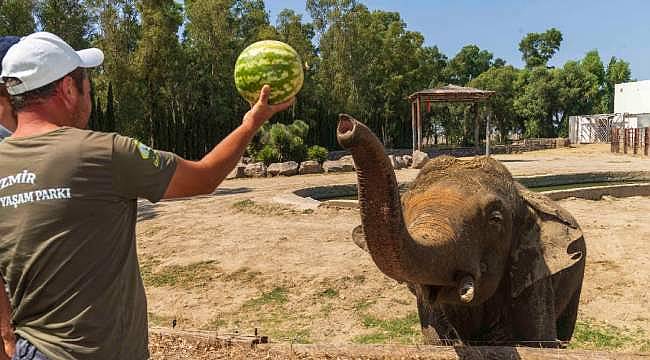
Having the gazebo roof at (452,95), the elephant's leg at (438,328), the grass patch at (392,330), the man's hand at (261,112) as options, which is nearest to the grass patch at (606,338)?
the grass patch at (392,330)

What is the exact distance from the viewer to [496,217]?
355cm

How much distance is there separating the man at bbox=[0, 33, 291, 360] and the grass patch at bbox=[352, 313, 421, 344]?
3.98m

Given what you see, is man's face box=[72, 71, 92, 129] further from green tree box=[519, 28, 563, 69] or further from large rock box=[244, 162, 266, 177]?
green tree box=[519, 28, 563, 69]

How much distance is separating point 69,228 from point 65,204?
82 millimetres

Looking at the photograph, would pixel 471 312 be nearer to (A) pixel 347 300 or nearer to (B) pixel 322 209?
(A) pixel 347 300

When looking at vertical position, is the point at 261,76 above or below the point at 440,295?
above

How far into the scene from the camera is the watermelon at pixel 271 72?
261 cm

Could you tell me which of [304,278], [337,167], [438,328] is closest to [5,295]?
[438,328]

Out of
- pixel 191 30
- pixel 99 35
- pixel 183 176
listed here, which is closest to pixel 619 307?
pixel 183 176

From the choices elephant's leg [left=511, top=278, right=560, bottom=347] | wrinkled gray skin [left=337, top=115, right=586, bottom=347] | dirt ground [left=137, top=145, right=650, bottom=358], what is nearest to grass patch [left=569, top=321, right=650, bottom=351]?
dirt ground [left=137, top=145, right=650, bottom=358]

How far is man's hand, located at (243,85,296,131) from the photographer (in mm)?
2215

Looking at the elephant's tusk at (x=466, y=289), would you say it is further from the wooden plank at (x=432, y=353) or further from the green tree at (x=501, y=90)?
the green tree at (x=501, y=90)

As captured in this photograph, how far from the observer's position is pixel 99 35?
29016 millimetres

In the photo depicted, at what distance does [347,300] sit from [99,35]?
2644 cm
